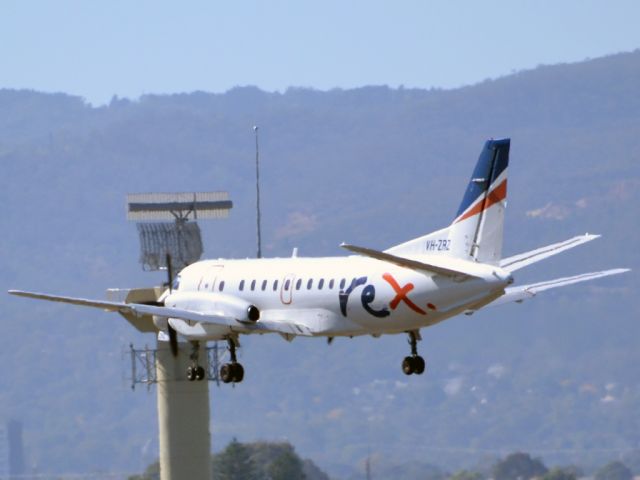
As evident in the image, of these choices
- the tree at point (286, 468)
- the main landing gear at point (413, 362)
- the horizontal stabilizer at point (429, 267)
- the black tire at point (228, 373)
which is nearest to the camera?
the horizontal stabilizer at point (429, 267)

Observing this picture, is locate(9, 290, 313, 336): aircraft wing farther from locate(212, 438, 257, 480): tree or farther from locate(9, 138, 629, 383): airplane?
locate(212, 438, 257, 480): tree

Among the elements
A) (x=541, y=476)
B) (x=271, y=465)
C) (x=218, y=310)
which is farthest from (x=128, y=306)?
(x=541, y=476)

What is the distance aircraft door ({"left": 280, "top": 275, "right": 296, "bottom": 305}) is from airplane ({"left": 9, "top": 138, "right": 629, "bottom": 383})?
0.13 feet

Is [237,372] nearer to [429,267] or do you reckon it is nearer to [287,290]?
[287,290]

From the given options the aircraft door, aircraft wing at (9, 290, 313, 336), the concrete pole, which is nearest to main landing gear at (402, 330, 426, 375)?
aircraft wing at (9, 290, 313, 336)

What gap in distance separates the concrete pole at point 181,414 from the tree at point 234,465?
5286 cm

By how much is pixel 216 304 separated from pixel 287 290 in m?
4.45

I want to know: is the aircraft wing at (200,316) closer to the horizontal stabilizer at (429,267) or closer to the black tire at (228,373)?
the black tire at (228,373)

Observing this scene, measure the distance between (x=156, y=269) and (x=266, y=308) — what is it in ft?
73.7

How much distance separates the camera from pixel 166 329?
285ft

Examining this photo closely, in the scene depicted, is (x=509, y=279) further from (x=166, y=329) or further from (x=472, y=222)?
(x=166, y=329)

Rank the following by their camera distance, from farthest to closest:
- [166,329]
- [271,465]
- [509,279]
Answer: [271,465], [166,329], [509,279]

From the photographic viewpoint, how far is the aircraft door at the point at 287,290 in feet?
254

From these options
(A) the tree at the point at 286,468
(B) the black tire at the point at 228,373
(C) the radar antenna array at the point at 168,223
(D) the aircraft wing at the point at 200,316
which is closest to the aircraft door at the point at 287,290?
(D) the aircraft wing at the point at 200,316
